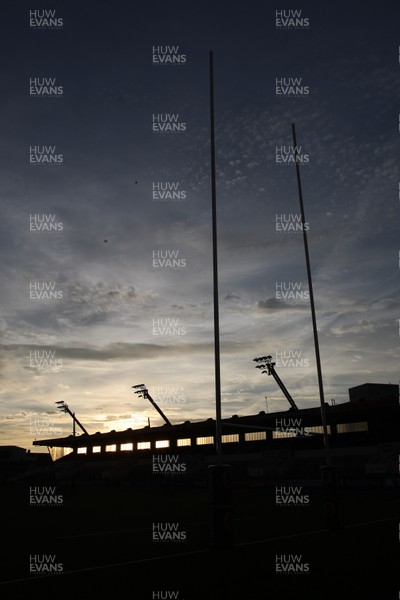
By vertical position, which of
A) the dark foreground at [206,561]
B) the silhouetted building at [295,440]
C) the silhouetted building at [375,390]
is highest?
the silhouetted building at [375,390]

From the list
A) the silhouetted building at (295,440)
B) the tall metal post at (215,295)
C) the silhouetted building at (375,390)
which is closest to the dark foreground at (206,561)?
the tall metal post at (215,295)

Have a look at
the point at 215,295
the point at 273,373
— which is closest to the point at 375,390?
the point at 273,373

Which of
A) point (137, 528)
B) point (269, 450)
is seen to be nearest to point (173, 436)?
point (269, 450)

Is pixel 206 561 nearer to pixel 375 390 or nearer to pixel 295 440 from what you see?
pixel 295 440

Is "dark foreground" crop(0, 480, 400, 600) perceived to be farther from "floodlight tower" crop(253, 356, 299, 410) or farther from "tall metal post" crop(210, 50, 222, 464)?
"floodlight tower" crop(253, 356, 299, 410)

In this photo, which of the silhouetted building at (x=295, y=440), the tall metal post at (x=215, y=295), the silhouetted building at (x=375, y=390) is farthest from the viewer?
the silhouetted building at (x=375, y=390)

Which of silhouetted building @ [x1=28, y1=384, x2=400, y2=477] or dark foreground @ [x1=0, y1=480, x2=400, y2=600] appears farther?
silhouetted building @ [x1=28, y1=384, x2=400, y2=477]

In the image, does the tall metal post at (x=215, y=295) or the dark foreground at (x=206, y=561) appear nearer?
the dark foreground at (x=206, y=561)

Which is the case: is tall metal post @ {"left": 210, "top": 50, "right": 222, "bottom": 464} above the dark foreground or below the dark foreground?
above

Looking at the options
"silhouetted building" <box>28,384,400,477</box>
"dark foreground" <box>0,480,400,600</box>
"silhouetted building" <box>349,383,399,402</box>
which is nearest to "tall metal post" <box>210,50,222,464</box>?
"dark foreground" <box>0,480,400,600</box>

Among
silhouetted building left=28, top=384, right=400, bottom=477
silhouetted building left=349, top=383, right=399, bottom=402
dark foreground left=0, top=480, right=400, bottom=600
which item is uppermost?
silhouetted building left=349, top=383, right=399, bottom=402

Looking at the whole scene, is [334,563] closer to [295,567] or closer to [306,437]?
[295,567]

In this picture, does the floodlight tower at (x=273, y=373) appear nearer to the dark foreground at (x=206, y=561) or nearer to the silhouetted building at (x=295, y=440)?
the silhouetted building at (x=295, y=440)

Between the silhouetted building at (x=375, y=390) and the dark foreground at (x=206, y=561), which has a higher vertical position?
the silhouetted building at (x=375, y=390)
